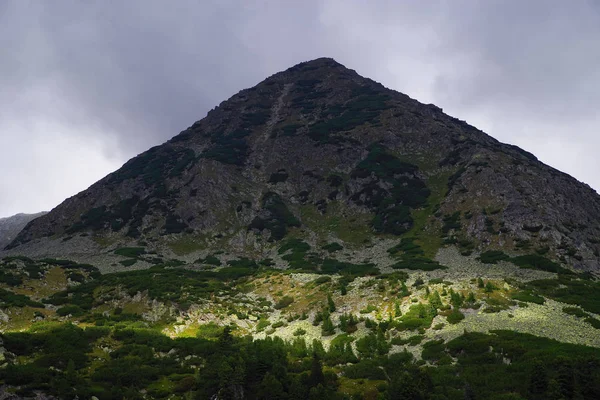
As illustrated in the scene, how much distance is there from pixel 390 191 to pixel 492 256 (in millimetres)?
41773

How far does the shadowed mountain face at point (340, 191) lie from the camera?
78438mm

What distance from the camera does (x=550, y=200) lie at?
8388cm

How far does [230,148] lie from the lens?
135 metres

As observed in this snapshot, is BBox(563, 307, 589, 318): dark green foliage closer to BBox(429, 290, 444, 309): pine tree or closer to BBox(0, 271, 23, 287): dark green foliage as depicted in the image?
BBox(429, 290, 444, 309): pine tree

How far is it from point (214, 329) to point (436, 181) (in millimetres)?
82455

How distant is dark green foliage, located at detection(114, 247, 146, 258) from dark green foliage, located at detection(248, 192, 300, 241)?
2637cm

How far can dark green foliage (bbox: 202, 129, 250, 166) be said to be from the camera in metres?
126

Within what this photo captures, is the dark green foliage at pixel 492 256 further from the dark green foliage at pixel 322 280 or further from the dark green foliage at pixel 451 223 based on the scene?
the dark green foliage at pixel 322 280

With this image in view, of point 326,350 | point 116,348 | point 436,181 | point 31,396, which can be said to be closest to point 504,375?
point 326,350

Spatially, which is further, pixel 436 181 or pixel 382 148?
pixel 382 148

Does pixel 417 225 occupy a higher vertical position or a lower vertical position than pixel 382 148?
lower

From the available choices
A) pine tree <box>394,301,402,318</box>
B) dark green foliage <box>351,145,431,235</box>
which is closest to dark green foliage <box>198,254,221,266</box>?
dark green foliage <box>351,145,431,235</box>

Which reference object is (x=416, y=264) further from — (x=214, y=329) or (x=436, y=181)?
(x=436, y=181)

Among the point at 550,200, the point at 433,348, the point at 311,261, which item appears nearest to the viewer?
the point at 433,348
